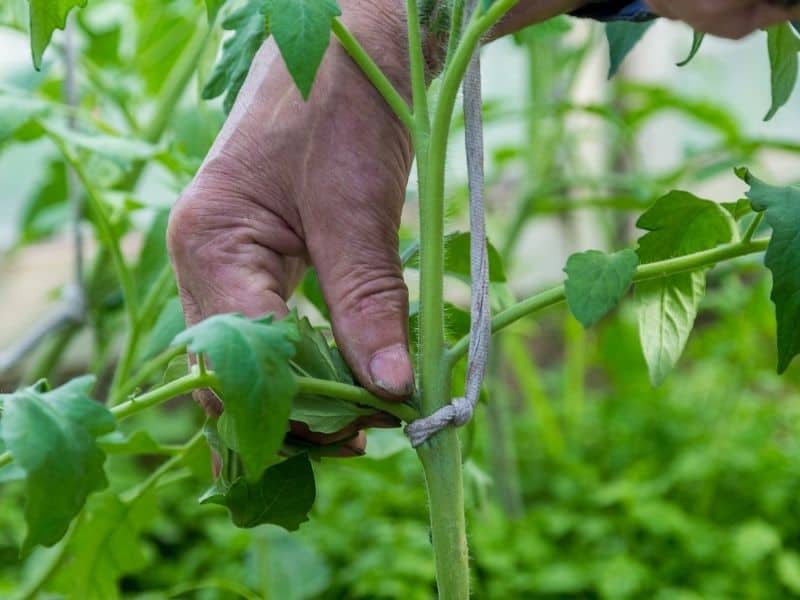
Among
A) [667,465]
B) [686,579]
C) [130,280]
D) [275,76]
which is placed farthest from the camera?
[667,465]

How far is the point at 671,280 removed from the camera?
62 centimetres

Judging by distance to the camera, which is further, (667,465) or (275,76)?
(667,465)

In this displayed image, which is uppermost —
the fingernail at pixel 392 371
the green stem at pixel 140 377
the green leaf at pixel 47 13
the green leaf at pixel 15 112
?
the green leaf at pixel 47 13

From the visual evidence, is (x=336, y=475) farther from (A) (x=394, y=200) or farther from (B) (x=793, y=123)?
Result: (B) (x=793, y=123)

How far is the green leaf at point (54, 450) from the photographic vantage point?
40 cm

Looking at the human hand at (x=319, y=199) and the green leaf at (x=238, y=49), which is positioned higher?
the green leaf at (x=238, y=49)

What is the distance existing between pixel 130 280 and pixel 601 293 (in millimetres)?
477

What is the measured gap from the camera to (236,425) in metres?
0.42

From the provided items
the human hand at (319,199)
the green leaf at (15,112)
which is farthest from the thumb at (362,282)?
the green leaf at (15,112)

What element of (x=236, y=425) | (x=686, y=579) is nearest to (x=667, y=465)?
(x=686, y=579)

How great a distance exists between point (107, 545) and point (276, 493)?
294 millimetres

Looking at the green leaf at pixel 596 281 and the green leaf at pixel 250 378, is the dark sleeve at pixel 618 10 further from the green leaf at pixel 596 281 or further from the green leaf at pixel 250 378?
the green leaf at pixel 250 378

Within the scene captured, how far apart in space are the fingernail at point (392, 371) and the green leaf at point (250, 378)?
4.4 inches

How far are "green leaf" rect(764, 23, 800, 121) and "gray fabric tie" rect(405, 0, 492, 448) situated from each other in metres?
0.17
